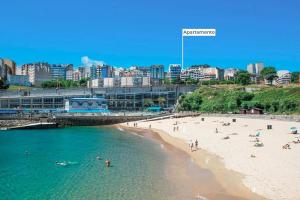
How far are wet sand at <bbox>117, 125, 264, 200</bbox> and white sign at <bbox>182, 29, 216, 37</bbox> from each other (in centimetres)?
8938

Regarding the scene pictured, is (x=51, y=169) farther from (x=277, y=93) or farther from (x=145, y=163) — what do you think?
(x=277, y=93)

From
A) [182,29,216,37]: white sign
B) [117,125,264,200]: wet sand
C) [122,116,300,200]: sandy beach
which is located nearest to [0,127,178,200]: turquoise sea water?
[117,125,264,200]: wet sand

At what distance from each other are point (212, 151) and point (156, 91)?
105084mm

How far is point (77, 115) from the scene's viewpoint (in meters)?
110

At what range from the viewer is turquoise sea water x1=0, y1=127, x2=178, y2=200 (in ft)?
96.9

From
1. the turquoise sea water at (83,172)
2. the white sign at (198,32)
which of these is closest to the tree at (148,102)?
the white sign at (198,32)

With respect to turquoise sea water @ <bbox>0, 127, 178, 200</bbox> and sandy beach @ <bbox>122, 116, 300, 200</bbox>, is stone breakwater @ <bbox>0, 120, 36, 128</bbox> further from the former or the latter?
sandy beach @ <bbox>122, 116, 300, 200</bbox>

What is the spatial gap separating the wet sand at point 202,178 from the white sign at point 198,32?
293ft

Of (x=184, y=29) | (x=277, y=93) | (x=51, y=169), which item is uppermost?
(x=184, y=29)

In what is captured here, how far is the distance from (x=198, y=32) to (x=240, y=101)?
29.8 m

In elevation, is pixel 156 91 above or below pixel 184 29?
below

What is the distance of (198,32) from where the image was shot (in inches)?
5423

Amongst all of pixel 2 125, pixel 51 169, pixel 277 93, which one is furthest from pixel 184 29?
pixel 51 169

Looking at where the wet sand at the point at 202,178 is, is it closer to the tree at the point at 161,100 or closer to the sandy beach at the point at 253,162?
the sandy beach at the point at 253,162
